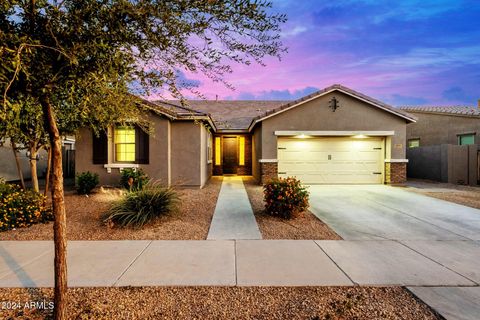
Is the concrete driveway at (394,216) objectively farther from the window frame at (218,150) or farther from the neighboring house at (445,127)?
the neighboring house at (445,127)

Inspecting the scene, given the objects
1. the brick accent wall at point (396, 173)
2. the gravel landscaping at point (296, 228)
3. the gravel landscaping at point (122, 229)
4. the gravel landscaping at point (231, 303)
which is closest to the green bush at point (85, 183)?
the gravel landscaping at point (122, 229)

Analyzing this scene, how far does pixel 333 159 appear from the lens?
43.5 ft

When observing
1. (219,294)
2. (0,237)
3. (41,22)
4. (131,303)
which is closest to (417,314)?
(219,294)

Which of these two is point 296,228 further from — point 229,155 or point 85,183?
point 229,155

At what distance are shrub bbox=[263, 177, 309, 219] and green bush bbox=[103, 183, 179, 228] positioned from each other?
8.39ft

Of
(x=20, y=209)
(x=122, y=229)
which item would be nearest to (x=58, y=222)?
(x=122, y=229)

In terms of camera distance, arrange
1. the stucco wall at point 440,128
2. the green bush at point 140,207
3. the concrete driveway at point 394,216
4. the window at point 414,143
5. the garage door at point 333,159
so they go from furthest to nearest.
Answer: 1. the window at point 414,143
2. the stucco wall at point 440,128
3. the garage door at point 333,159
4. the green bush at point 140,207
5. the concrete driveway at point 394,216

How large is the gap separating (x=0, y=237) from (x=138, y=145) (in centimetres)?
641

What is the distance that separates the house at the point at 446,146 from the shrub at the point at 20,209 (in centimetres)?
1772

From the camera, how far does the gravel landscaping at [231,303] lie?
104 inches

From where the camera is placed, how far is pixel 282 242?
15.9ft

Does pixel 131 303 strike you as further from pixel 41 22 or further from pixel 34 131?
pixel 34 131

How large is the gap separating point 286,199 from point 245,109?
14791 millimetres

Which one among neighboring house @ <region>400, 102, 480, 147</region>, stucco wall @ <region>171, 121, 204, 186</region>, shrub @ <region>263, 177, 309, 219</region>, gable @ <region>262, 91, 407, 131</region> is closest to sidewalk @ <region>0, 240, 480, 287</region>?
shrub @ <region>263, 177, 309, 219</region>
